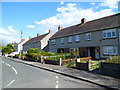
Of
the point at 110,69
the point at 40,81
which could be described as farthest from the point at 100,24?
Result: the point at 40,81

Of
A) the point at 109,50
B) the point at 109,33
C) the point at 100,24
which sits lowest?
the point at 109,50

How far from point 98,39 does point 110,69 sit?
13.5 meters

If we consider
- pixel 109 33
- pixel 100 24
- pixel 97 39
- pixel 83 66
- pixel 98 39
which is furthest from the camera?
pixel 100 24

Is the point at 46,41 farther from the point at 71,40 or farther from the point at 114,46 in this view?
the point at 114,46

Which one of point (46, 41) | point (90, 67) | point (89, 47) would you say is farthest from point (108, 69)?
point (46, 41)

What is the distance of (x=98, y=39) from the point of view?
23.5m

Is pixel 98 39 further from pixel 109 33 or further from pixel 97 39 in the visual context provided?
pixel 109 33

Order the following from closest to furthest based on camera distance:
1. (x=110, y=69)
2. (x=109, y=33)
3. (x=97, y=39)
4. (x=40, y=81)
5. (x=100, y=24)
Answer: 1. (x=40, y=81)
2. (x=110, y=69)
3. (x=109, y=33)
4. (x=97, y=39)
5. (x=100, y=24)

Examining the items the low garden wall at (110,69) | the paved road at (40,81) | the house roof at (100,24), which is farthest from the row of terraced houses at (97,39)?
the paved road at (40,81)

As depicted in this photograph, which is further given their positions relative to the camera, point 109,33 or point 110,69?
point 109,33

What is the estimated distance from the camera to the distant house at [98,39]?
20719 millimetres

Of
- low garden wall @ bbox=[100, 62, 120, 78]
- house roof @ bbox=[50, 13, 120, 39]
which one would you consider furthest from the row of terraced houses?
low garden wall @ bbox=[100, 62, 120, 78]

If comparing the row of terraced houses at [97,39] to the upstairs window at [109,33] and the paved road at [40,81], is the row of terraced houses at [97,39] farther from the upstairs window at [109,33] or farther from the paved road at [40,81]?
the paved road at [40,81]

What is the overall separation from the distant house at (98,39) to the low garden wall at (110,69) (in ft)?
32.8
